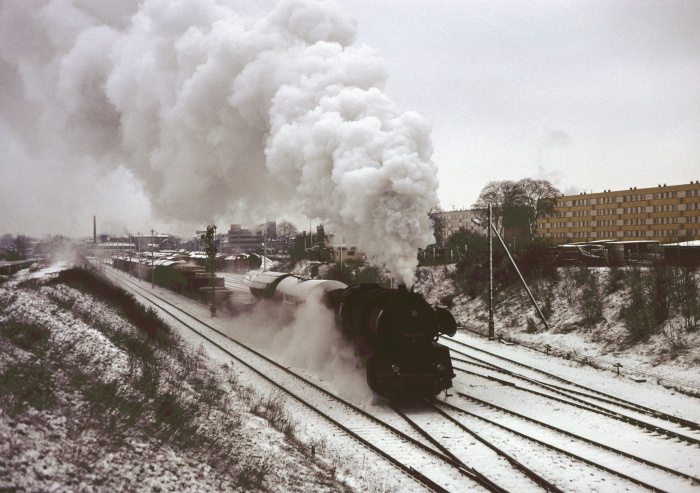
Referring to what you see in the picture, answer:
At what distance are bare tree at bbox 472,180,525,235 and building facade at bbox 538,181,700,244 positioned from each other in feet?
30.6

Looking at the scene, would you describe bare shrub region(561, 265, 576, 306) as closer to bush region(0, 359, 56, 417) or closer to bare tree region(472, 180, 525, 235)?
bush region(0, 359, 56, 417)

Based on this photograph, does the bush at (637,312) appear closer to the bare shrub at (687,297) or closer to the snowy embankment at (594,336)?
the snowy embankment at (594,336)

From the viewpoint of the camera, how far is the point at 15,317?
1714 centimetres

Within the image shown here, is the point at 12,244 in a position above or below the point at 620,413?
above

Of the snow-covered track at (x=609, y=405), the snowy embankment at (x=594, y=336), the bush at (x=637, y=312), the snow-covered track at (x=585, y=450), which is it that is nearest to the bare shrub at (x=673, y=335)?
the snowy embankment at (x=594, y=336)

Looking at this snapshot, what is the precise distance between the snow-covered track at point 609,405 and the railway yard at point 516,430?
40mm

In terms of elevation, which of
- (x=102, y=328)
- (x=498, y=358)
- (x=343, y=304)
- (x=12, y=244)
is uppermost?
(x=12, y=244)

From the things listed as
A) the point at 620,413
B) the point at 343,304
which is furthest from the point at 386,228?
the point at 620,413

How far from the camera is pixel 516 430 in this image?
12.0 metres

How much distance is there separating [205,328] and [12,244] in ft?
38.0

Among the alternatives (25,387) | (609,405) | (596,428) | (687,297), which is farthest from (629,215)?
(25,387)

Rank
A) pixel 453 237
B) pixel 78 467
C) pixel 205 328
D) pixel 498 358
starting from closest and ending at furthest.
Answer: pixel 78 467 → pixel 498 358 → pixel 205 328 → pixel 453 237

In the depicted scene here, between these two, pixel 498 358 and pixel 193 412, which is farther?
pixel 498 358

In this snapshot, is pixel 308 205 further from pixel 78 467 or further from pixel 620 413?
pixel 78 467
